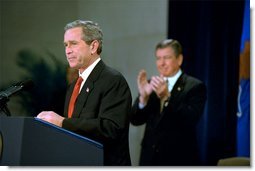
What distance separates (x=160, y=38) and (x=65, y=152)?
945 mm

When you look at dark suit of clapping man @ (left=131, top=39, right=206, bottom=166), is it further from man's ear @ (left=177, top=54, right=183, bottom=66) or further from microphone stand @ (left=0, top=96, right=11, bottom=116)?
microphone stand @ (left=0, top=96, right=11, bottom=116)

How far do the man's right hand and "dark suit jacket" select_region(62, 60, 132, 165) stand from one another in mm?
86

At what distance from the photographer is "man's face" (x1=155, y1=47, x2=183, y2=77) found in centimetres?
287

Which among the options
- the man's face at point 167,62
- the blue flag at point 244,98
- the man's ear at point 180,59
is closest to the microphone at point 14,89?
the man's face at point 167,62

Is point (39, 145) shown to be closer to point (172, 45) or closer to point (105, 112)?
point (105, 112)

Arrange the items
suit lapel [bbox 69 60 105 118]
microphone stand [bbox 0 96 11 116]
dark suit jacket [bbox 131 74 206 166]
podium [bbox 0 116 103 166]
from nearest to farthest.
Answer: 1. podium [bbox 0 116 103 166]
2. microphone stand [bbox 0 96 11 116]
3. suit lapel [bbox 69 60 105 118]
4. dark suit jacket [bbox 131 74 206 166]

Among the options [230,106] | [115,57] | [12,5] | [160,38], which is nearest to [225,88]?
[230,106]

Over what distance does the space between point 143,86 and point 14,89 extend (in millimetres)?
787

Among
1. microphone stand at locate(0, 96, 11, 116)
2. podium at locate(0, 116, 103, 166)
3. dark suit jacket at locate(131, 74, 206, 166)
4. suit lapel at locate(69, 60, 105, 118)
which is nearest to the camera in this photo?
podium at locate(0, 116, 103, 166)

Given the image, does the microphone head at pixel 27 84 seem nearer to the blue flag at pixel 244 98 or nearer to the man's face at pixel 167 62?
the man's face at pixel 167 62

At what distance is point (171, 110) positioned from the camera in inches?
113

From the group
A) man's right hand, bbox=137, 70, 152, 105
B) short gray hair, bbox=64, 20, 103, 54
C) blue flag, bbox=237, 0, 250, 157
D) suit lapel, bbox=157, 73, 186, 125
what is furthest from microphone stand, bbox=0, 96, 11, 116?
blue flag, bbox=237, 0, 250, 157

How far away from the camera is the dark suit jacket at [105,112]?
8.79 feet

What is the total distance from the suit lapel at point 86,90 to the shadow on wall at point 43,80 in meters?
0.11
